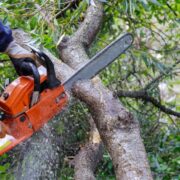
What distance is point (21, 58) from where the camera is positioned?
2156mm

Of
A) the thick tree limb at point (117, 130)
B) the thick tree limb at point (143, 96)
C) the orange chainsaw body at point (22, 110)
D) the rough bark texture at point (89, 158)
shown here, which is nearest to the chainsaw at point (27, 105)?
the orange chainsaw body at point (22, 110)

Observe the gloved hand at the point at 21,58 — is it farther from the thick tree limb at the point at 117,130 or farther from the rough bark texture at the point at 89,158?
the rough bark texture at the point at 89,158

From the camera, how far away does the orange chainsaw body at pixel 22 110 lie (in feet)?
6.66

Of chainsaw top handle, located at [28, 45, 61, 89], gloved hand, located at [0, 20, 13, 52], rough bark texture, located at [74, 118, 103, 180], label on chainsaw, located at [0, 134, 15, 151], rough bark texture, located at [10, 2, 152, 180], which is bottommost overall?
rough bark texture, located at [74, 118, 103, 180]

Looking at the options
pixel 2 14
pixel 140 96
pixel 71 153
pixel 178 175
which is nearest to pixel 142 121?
pixel 140 96

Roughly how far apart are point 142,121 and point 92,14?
0.95 m

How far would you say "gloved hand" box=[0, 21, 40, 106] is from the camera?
2.07 m

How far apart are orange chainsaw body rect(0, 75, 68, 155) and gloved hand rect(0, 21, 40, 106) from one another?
32 mm

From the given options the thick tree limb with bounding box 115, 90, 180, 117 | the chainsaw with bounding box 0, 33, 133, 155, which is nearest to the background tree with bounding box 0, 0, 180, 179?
the thick tree limb with bounding box 115, 90, 180, 117

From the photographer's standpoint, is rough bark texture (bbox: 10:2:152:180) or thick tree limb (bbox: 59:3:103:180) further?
thick tree limb (bbox: 59:3:103:180)

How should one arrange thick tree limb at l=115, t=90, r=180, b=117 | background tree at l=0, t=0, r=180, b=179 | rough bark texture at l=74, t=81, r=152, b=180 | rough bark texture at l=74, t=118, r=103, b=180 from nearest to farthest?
1. rough bark texture at l=74, t=81, r=152, b=180
2. rough bark texture at l=74, t=118, r=103, b=180
3. background tree at l=0, t=0, r=180, b=179
4. thick tree limb at l=115, t=90, r=180, b=117

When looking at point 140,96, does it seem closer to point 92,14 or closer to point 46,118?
point 92,14

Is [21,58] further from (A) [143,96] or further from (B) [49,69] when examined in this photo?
(A) [143,96]

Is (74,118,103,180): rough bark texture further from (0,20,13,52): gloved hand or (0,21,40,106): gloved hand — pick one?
(0,20,13,52): gloved hand
